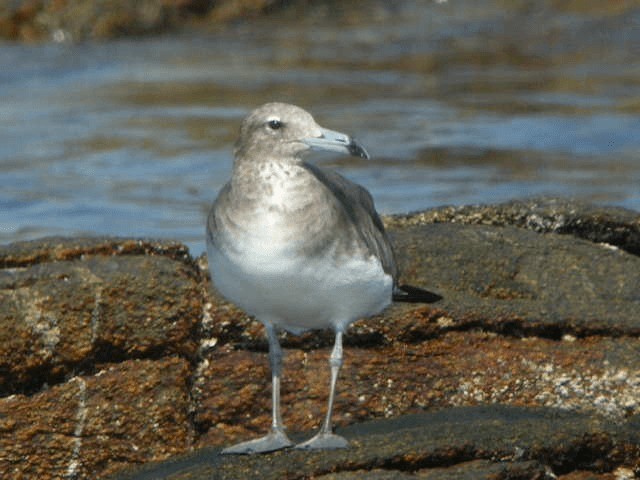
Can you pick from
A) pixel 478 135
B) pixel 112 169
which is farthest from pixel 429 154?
pixel 112 169

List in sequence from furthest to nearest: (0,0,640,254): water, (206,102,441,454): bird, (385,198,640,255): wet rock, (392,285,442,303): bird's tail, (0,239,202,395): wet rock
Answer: (0,0,640,254): water → (385,198,640,255): wet rock → (392,285,442,303): bird's tail → (0,239,202,395): wet rock → (206,102,441,454): bird

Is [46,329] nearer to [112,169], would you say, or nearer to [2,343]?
[2,343]

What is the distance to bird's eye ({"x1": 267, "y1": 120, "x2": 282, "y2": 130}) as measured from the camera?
595cm

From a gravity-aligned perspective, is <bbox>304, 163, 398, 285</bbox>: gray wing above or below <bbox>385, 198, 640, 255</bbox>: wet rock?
above

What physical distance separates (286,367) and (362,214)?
85 centimetres

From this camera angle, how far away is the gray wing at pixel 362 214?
6.18 metres

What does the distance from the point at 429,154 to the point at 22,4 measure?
30.3 feet

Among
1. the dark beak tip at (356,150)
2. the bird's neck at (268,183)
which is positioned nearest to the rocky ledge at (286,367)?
the bird's neck at (268,183)

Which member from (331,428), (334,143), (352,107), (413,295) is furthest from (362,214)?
(352,107)

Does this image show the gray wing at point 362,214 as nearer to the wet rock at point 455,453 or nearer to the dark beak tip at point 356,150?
the dark beak tip at point 356,150

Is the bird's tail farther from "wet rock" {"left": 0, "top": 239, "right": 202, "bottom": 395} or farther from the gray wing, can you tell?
"wet rock" {"left": 0, "top": 239, "right": 202, "bottom": 395}

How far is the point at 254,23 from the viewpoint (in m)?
22.7

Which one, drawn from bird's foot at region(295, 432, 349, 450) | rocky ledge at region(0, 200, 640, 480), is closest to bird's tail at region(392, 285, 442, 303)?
rocky ledge at region(0, 200, 640, 480)

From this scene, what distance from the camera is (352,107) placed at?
16922 mm
